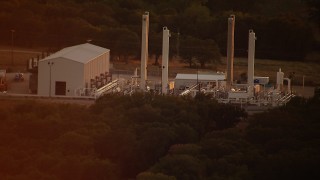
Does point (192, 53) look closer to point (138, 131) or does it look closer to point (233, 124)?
point (233, 124)

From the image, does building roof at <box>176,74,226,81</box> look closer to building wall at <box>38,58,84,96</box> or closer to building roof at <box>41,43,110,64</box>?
building roof at <box>41,43,110,64</box>

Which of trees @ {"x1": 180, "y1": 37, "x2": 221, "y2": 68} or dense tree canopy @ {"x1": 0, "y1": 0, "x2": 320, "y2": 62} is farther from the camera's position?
dense tree canopy @ {"x1": 0, "y1": 0, "x2": 320, "y2": 62}

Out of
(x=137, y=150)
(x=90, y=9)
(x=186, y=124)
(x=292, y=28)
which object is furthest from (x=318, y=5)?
(x=137, y=150)

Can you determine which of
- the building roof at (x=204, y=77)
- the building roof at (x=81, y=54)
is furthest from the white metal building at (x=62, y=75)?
the building roof at (x=204, y=77)

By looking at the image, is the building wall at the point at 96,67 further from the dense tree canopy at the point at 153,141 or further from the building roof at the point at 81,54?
the dense tree canopy at the point at 153,141

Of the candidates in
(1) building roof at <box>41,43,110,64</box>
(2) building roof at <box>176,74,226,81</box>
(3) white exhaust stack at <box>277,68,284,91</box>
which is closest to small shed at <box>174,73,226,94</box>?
(2) building roof at <box>176,74,226,81</box>
